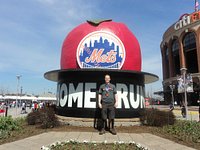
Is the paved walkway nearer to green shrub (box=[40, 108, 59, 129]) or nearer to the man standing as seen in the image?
the man standing

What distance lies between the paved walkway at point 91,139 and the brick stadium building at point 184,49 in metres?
47.5

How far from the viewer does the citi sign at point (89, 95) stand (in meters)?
10.8

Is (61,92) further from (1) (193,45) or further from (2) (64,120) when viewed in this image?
(1) (193,45)

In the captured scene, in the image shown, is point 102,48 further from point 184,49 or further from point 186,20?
point 184,49

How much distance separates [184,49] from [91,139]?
55245 mm

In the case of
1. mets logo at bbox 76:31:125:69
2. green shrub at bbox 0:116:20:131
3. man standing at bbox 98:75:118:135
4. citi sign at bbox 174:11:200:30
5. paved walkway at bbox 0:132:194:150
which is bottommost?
paved walkway at bbox 0:132:194:150

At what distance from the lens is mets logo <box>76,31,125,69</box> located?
11.2 metres

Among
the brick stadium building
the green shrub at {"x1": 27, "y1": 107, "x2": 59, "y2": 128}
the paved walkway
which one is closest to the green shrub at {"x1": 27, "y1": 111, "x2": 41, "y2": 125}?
the green shrub at {"x1": 27, "y1": 107, "x2": 59, "y2": 128}

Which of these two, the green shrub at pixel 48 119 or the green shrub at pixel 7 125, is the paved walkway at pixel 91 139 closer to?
the green shrub at pixel 48 119

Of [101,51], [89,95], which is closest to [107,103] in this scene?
A: [89,95]

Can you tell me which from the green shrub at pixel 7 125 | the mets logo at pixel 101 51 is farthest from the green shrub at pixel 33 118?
the mets logo at pixel 101 51

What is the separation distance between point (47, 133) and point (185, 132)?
5521 millimetres

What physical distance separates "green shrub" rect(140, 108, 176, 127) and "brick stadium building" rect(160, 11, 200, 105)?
4408cm

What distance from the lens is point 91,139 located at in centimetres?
754
